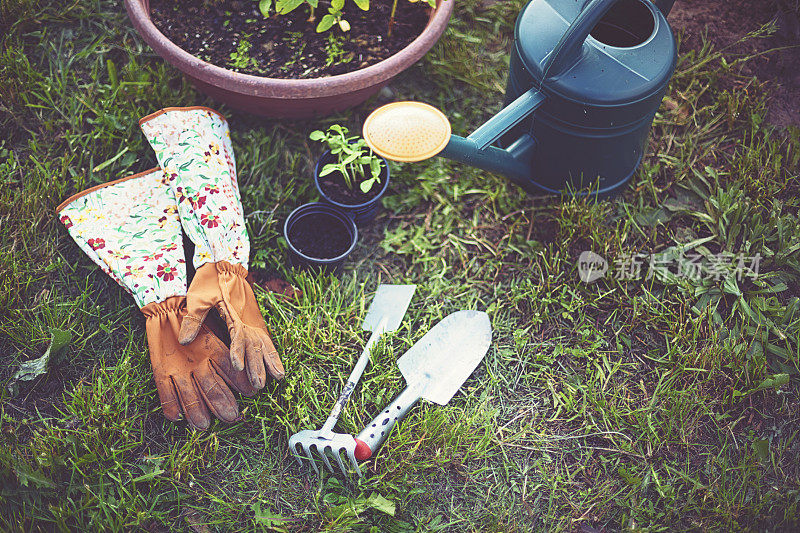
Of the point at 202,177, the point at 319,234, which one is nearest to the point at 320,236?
the point at 319,234

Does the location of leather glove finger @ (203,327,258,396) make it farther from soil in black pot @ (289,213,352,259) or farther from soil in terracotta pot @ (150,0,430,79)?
soil in terracotta pot @ (150,0,430,79)

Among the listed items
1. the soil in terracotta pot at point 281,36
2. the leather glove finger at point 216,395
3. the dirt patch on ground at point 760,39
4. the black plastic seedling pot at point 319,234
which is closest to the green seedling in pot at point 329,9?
the soil in terracotta pot at point 281,36

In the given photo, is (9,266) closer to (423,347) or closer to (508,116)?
(423,347)

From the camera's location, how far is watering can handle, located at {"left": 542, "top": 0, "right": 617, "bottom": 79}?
1.46m

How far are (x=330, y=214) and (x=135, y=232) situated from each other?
572 millimetres

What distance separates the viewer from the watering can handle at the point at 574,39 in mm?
1460

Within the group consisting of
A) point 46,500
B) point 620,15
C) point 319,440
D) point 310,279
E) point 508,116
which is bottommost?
point 46,500

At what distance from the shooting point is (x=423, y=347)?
1.78m

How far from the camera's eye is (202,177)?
1.83 meters

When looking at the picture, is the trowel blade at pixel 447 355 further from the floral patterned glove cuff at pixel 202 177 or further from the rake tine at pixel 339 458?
the floral patterned glove cuff at pixel 202 177

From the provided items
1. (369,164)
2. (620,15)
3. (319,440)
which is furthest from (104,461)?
(620,15)

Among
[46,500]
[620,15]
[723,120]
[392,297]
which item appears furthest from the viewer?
[723,120]

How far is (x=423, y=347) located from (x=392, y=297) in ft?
0.60

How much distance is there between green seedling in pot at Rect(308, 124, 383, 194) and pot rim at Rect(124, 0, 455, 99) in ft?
0.44
